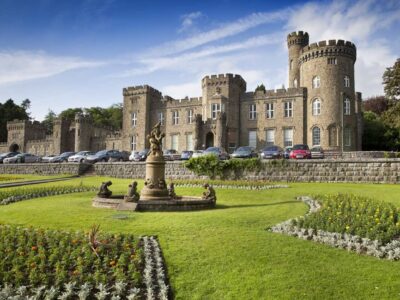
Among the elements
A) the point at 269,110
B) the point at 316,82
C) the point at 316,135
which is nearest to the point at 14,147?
the point at 269,110

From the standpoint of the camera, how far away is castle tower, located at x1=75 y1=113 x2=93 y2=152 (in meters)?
64.6

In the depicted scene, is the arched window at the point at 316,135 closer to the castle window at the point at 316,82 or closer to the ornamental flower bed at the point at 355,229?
the castle window at the point at 316,82

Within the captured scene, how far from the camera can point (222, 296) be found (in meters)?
6.57

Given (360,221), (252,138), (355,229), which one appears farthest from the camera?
(252,138)

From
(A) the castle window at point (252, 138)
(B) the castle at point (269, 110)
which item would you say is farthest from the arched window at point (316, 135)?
(A) the castle window at point (252, 138)

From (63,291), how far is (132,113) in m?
53.6

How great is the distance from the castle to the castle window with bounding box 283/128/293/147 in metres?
0.14

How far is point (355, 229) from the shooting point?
9.63m

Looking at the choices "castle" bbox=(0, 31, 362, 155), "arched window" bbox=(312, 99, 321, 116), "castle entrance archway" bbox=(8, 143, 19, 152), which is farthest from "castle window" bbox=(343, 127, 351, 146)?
"castle entrance archway" bbox=(8, 143, 19, 152)

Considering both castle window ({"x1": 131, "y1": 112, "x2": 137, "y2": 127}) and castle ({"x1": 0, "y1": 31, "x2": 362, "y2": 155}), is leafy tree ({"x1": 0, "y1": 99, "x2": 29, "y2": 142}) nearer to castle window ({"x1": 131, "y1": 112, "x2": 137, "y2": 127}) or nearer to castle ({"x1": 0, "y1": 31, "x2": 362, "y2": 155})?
castle ({"x1": 0, "y1": 31, "x2": 362, "y2": 155})

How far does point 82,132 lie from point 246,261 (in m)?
61.7

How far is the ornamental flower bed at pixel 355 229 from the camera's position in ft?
28.1

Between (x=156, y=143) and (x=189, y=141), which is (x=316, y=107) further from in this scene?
(x=156, y=143)

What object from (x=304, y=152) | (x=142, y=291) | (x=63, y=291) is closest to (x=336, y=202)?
(x=142, y=291)
